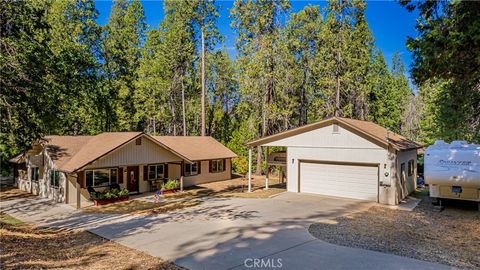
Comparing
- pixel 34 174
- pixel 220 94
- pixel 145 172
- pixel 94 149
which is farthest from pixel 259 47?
pixel 34 174

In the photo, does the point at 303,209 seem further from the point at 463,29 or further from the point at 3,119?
the point at 3,119

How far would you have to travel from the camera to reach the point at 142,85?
33.6 metres

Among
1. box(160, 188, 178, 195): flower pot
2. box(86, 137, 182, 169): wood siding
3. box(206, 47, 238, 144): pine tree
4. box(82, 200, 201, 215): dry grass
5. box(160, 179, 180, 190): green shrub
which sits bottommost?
box(82, 200, 201, 215): dry grass

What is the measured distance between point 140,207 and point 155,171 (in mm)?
5225

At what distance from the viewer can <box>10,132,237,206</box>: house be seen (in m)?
18.3

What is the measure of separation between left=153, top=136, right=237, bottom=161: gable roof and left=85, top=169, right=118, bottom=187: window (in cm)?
564

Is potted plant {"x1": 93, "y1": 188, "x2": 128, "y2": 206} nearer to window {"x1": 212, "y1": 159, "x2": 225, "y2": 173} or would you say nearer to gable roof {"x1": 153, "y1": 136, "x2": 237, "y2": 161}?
gable roof {"x1": 153, "y1": 136, "x2": 237, "y2": 161}

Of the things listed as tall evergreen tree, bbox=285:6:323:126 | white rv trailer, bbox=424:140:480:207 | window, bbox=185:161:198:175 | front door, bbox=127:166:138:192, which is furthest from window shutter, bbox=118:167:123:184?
tall evergreen tree, bbox=285:6:323:126

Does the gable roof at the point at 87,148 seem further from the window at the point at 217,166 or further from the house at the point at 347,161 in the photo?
the house at the point at 347,161

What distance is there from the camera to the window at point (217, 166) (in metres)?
27.2

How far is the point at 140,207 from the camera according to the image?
1712cm

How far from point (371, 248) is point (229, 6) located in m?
27.9

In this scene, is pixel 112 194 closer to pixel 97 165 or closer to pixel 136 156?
pixel 97 165

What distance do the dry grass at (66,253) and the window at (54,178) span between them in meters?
7.73
